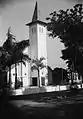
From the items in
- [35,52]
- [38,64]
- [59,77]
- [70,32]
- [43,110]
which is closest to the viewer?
[43,110]

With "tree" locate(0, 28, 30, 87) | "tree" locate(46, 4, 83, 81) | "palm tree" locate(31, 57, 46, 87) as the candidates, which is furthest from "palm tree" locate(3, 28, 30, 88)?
"tree" locate(46, 4, 83, 81)

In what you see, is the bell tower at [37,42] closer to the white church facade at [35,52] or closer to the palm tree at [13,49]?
the white church facade at [35,52]

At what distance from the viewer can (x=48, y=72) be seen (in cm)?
2658

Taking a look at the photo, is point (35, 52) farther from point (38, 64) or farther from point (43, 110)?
point (43, 110)

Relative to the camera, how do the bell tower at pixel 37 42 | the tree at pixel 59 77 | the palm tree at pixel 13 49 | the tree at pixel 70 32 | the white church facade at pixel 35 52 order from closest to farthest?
the tree at pixel 70 32 < the palm tree at pixel 13 49 < the white church facade at pixel 35 52 < the bell tower at pixel 37 42 < the tree at pixel 59 77

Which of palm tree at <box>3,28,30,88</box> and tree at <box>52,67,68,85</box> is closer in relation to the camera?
palm tree at <box>3,28,30,88</box>

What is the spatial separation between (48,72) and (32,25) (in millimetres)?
7257

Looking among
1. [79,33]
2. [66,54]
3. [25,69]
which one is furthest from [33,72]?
[79,33]

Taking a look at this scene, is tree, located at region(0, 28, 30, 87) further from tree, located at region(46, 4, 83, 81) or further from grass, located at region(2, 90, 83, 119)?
grass, located at region(2, 90, 83, 119)

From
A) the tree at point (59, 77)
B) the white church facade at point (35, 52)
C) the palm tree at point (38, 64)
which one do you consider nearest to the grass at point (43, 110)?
the palm tree at point (38, 64)

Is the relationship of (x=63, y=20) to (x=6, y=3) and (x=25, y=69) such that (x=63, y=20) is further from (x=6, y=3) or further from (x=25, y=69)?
(x=25, y=69)

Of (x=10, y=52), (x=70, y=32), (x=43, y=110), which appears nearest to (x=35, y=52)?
(x=10, y=52)

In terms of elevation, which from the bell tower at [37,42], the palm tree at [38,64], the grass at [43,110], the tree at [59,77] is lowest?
the grass at [43,110]

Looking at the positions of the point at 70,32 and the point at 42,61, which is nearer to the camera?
the point at 70,32
